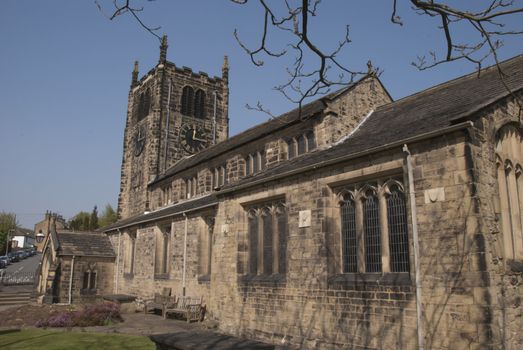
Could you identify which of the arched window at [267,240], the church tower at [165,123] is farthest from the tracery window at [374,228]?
the church tower at [165,123]

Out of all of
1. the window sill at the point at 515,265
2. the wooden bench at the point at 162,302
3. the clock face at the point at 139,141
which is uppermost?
the clock face at the point at 139,141

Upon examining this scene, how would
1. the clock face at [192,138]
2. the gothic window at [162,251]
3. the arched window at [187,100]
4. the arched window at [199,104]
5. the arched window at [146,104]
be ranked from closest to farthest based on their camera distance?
the gothic window at [162,251]
the clock face at [192,138]
the arched window at [146,104]
the arched window at [187,100]
the arched window at [199,104]

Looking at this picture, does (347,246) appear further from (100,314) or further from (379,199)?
(100,314)

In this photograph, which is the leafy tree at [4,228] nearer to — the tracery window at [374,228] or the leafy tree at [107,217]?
the leafy tree at [107,217]

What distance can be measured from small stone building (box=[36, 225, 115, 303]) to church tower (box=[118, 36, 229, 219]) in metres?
5.11

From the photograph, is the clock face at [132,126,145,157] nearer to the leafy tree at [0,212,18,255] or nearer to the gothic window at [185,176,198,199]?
the gothic window at [185,176,198,199]

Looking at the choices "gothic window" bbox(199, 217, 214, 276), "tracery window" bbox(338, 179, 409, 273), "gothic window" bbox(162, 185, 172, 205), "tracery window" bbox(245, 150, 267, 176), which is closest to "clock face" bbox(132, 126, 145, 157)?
"gothic window" bbox(162, 185, 172, 205)

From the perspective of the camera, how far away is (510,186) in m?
10.2

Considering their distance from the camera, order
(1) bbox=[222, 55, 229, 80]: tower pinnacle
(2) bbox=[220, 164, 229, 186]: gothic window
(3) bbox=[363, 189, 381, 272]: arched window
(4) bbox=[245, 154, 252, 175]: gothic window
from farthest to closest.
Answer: (1) bbox=[222, 55, 229, 80]: tower pinnacle < (2) bbox=[220, 164, 229, 186]: gothic window < (4) bbox=[245, 154, 252, 175]: gothic window < (3) bbox=[363, 189, 381, 272]: arched window

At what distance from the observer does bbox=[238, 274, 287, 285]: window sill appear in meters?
12.7

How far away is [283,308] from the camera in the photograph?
1230cm

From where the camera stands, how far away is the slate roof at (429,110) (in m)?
10.2

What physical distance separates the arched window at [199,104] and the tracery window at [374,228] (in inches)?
1097

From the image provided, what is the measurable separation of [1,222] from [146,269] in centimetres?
7152
